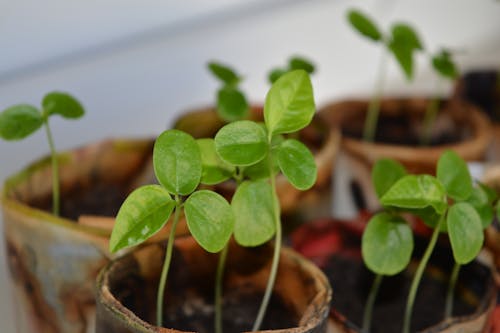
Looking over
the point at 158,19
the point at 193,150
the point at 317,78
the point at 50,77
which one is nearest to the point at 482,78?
the point at 317,78

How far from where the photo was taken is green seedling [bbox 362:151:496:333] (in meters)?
0.43

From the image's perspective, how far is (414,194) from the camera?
1.42ft

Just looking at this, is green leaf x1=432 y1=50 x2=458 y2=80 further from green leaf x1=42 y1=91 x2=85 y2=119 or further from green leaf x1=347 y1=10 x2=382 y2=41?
green leaf x1=42 y1=91 x2=85 y2=119

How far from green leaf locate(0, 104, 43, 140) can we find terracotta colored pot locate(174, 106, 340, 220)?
16cm

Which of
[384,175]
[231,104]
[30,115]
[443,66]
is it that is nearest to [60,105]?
[30,115]

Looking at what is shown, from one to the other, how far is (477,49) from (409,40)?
26.9 inches

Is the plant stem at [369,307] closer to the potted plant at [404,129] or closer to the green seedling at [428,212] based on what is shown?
the green seedling at [428,212]

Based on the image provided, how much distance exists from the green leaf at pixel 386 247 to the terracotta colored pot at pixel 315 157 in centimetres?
12

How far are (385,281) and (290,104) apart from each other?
0.83ft

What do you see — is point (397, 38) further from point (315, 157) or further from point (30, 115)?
point (30, 115)

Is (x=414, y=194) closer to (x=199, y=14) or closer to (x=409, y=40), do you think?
(x=409, y=40)

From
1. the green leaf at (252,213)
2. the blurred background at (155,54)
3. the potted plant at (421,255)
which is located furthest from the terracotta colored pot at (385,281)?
the blurred background at (155,54)

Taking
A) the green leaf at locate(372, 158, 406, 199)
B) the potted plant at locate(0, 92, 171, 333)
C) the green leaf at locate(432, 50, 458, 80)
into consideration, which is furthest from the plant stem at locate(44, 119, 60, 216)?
the green leaf at locate(432, 50, 458, 80)

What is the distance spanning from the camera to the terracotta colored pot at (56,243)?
502mm
